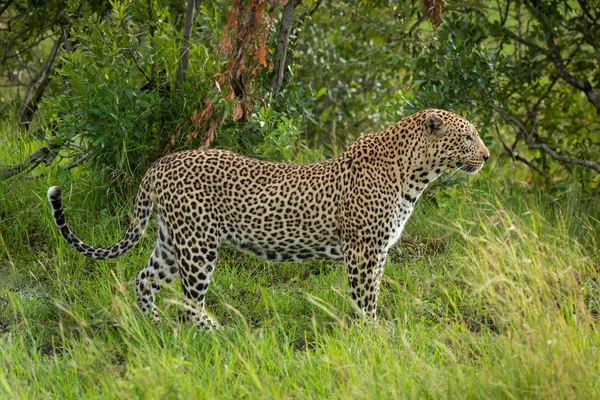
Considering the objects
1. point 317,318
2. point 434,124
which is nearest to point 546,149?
point 434,124

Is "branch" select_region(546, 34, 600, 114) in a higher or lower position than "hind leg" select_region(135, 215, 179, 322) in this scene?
higher

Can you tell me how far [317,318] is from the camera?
255 inches

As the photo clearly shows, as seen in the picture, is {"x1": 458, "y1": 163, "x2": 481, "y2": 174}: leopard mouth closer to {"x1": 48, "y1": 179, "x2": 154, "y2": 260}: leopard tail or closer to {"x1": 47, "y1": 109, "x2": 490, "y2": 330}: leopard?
{"x1": 47, "y1": 109, "x2": 490, "y2": 330}: leopard

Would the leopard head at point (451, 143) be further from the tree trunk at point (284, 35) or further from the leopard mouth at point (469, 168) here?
the tree trunk at point (284, 35)

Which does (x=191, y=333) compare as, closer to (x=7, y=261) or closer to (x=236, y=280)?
(x=236, y=280)

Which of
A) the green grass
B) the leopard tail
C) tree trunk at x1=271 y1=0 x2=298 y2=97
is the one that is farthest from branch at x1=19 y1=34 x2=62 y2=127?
the leopard tail

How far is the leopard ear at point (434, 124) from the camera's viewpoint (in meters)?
6.20

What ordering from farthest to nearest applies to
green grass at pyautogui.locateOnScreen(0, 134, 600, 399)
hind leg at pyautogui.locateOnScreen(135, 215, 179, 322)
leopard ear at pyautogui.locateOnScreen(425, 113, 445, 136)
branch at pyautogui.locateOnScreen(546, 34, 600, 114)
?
branch at pyautogui.locateOnScreen(546, 34, 600, 114) → hind leg at pyautogui.locateOnScreen(135, 215, 179, 322) → leopard ear at pyautogui.locateOnScreen(425, 113, 445, 136) → green grass at pyautogui.locateOnScreen(0, 134, 600, 399)

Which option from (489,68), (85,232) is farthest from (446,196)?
(85,232)

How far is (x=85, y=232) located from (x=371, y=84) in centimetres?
482

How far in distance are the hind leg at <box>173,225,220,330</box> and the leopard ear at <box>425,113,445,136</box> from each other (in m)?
1.52

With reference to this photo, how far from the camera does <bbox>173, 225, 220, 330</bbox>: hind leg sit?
6.26 meters

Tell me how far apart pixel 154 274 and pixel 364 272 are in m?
1.45

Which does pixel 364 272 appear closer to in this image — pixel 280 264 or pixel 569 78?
pixel 280 264
